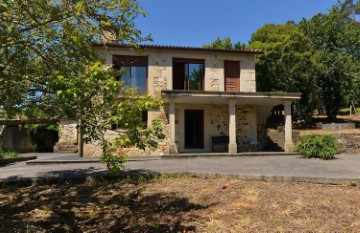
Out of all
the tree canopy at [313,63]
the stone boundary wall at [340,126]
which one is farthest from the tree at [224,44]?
the stone boundary wall at [340,126]

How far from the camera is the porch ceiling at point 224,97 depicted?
43.6ft

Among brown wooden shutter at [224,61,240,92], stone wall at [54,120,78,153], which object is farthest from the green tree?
stone wall at [54,120,78,153]

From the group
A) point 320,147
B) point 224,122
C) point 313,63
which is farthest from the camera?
point 313,63

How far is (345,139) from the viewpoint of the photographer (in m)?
15.2

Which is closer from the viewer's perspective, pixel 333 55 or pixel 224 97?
pixel 224 97

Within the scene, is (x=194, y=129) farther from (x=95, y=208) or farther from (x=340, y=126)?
(x=340, y=126)

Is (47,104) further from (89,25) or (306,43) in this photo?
(306,43)

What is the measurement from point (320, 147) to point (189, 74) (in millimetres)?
7308

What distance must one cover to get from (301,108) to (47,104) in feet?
79.2

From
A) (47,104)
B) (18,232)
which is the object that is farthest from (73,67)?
(18,232)

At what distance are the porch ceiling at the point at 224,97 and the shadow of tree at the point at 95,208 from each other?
6646mm

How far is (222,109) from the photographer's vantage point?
16.0 metres

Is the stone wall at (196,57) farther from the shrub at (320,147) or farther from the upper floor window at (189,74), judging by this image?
the shrub at (320,147)

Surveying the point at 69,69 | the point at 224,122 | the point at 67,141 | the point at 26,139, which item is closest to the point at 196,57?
the point at 224,122
